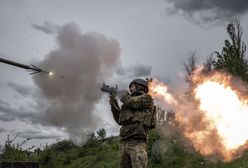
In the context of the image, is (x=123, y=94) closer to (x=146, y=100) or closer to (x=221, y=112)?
(x=146, y=100)

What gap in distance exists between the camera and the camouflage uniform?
877cm

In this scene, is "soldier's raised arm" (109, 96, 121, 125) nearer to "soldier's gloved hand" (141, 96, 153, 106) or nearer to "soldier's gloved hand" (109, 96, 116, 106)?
"soldier's gloved hand" (109, 96, 116, 106)

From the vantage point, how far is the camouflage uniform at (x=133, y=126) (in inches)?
345

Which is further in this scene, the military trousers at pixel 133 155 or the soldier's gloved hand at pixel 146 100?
the soldier's gloved hand at pixel 146 100

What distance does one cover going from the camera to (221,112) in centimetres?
1661

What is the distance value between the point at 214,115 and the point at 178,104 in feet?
7.64

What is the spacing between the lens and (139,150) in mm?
8766

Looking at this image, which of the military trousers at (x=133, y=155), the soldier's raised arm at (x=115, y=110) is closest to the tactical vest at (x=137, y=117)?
the soldier's raised arm at (x=115, y=110)

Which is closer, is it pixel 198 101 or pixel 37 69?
pixel 37 69

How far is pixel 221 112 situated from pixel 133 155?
8.72 metres

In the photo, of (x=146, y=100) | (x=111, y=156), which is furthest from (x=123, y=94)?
(x=111, y=156)

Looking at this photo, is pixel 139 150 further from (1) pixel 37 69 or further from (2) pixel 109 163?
(2) pixel 109 163

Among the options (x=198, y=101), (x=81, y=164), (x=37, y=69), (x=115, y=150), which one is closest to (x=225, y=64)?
→ (x=198, y=101)

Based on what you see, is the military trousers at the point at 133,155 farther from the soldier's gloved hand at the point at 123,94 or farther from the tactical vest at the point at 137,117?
the soldier's gloved hand at the point at 123,94
